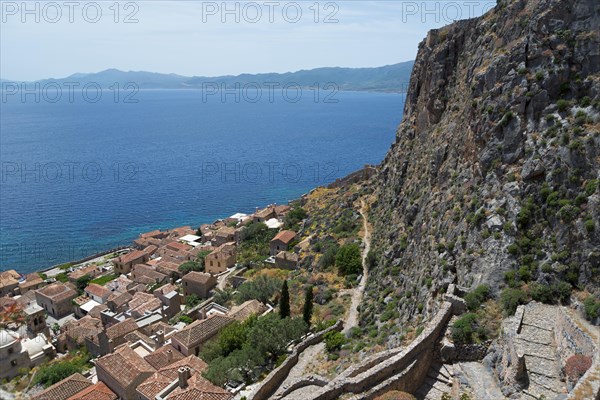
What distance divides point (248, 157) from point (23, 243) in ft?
253

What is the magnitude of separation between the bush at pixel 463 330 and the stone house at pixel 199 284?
3358cm

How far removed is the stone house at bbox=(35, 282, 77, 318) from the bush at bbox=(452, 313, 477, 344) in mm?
48426

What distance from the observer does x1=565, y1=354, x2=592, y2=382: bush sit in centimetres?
1413

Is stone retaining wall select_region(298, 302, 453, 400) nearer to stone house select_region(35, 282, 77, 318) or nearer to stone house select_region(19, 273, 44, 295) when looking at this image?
stone house select_region(35, 282, 77, 318)

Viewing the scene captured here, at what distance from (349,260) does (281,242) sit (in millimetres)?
15791

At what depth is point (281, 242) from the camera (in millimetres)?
54250

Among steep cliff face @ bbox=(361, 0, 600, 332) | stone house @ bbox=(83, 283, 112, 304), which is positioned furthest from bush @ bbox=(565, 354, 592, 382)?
stone house @ bbox=(83, 283, 112, 304)

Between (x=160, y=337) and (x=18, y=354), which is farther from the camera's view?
(x=160, y=337)

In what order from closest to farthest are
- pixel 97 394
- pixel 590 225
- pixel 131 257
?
pixel 590 225 → pixel 97 394 → pixel 131 257

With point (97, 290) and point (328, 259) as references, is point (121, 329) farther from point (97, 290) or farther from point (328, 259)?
point (328, 259)

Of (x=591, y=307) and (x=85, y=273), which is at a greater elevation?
(x=591, y=307)

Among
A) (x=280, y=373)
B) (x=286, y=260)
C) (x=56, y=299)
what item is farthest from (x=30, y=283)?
(x=280, y=373)

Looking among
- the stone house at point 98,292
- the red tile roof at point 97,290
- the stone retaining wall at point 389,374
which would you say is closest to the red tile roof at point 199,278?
the stone house at point 98,292

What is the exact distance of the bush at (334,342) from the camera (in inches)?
1000
